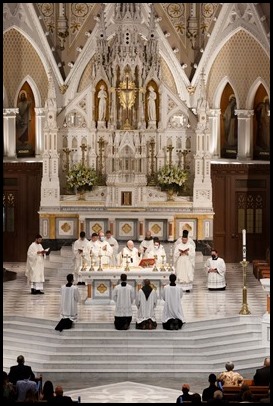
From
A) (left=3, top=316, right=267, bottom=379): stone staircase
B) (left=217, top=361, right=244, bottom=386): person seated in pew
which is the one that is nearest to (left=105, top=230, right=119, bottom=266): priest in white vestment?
(left=3, top=316, right=267, bottom=379): stone staircase

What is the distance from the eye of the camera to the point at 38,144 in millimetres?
32312

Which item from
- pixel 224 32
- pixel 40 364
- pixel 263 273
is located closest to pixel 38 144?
pixel 224 32

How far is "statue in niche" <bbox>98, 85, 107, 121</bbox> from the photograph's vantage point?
3080 cm

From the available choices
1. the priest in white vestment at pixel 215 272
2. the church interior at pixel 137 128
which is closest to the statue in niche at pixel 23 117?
the church interior at pixel 137 128

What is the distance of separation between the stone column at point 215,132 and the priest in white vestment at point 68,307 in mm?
10617

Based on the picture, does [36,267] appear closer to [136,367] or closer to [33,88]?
[136,367]

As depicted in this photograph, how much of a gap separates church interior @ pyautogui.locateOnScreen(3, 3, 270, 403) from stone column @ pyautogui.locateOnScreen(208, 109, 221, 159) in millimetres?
38

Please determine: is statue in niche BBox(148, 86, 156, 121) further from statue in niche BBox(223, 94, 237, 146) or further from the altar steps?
the altar steps

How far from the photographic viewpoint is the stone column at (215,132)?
107 feet

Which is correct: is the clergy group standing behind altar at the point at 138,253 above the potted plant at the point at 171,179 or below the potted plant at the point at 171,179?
below

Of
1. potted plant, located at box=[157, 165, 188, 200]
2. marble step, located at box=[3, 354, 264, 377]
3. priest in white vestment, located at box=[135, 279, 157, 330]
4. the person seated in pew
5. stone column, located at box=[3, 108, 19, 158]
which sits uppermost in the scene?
stone column, located at box=[3, 108, 19, 158]

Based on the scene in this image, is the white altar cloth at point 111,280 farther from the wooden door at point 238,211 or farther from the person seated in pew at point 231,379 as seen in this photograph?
the wooden door at point 238,211

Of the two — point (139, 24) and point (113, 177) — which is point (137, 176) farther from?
point (139, 24)

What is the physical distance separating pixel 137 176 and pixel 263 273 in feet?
16.4
